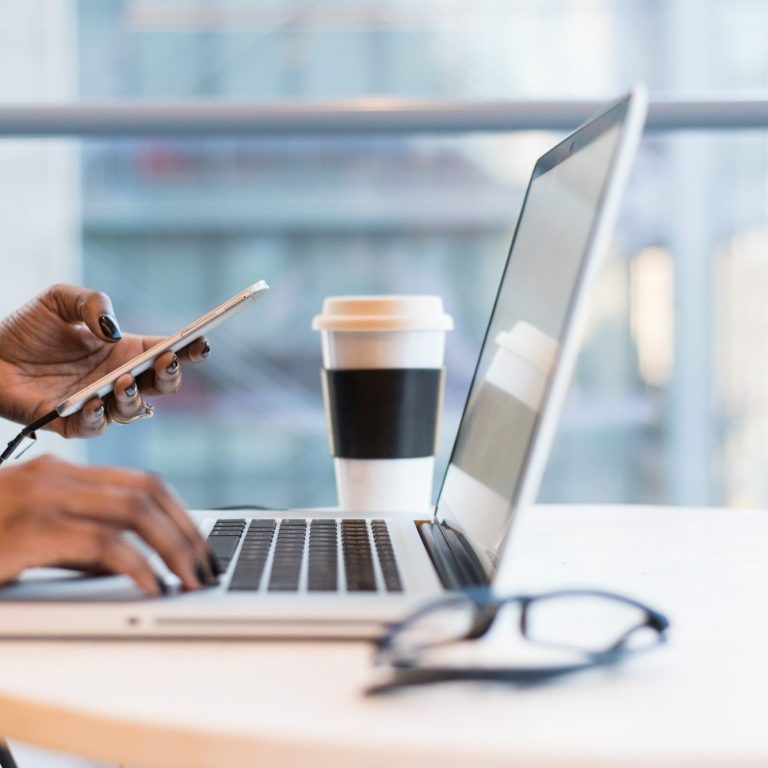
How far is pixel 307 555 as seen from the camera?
0.47 metres

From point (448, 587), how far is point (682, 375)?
361 cm

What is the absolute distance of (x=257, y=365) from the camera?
4.45 m

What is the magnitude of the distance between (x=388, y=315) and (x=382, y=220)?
3.88m

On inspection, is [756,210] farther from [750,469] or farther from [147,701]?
[147,701]

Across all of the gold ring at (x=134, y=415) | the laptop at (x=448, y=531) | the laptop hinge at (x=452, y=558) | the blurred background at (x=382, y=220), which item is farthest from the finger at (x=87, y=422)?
the blurred background at (x=382, y=220)

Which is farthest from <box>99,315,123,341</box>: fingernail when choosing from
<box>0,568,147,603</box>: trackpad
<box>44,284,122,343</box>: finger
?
<box>0,568,147,603</box>: trackpad

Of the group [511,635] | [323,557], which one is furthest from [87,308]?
[511,635]

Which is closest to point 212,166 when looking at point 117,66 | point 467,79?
point 117,66

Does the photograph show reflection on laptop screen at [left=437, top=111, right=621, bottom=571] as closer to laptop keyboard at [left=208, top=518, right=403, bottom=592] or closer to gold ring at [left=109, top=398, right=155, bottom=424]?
laptop keyboard at [left=208, top=518, right=403, bottom=592]

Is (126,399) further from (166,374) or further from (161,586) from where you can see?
(161,586)

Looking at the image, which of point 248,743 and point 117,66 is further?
point 117,66

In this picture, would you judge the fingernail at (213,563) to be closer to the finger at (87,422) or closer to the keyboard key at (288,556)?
the keyboard key at (288,556)

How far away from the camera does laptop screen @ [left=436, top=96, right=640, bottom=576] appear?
0.41 metres

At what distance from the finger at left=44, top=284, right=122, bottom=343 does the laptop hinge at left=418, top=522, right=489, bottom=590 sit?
0.25 meters
